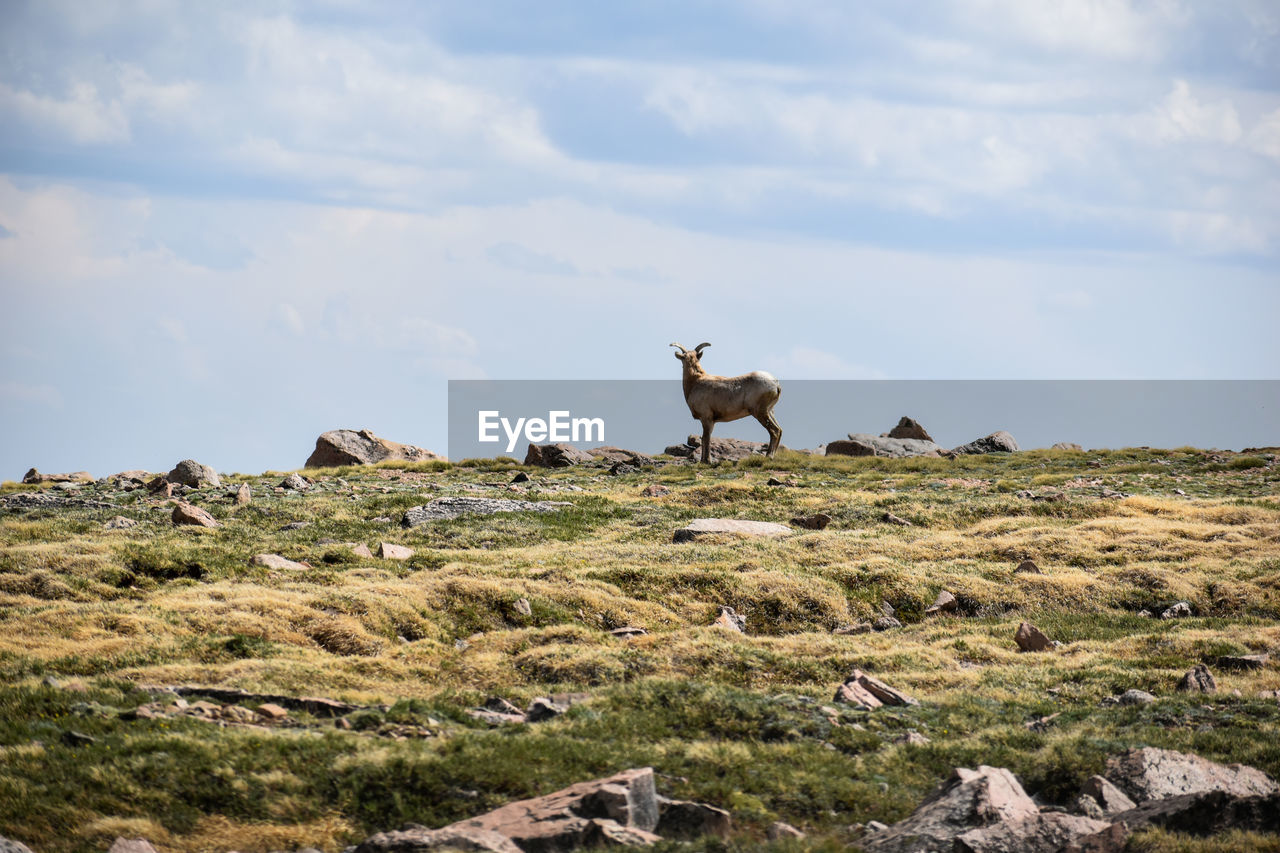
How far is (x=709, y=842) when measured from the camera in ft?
32.3

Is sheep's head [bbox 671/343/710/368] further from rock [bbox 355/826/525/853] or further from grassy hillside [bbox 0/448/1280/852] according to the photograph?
rock [bbox 355/826/525/853]

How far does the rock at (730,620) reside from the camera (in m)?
20.9

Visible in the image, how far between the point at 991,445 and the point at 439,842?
163 ft

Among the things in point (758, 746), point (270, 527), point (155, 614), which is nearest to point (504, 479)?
point (270, 527)

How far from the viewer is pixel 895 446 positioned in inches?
2133

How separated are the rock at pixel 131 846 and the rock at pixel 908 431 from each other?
51.2 meters

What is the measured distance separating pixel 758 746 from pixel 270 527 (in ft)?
60.1

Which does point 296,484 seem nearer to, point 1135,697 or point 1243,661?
point 1135,697

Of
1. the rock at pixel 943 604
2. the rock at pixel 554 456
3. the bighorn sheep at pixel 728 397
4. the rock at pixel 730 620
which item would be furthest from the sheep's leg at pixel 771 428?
the rock at pixel 730 620

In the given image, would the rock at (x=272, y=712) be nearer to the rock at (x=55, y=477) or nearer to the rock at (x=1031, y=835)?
the rock at (x=1031, y=835)

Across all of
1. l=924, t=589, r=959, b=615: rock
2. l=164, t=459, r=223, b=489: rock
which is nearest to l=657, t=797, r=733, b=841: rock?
l=924, t=589, r=959, b=615: rock

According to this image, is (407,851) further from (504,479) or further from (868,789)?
(504,479)

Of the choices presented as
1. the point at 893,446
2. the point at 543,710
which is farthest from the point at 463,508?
the point at 893,446

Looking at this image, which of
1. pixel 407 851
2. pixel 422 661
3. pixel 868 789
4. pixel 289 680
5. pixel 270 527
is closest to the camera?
pixel 407 851
